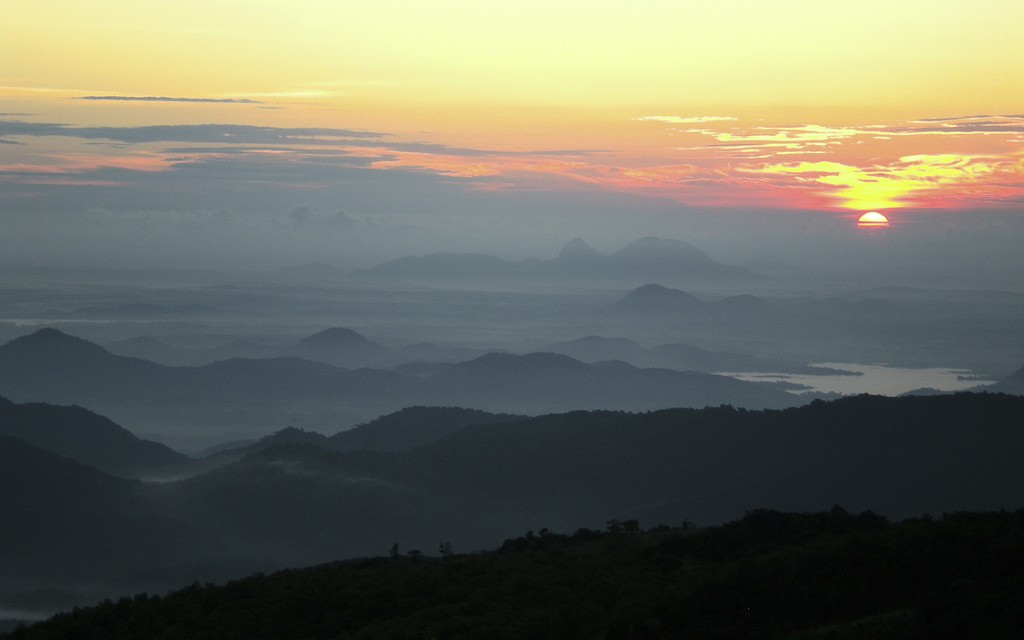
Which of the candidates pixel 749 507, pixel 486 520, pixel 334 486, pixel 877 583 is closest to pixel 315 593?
pixel 877 583

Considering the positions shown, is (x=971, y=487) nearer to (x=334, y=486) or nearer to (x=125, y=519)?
(x=334, y=486)

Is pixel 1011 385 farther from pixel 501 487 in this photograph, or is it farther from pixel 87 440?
pixel 87 440

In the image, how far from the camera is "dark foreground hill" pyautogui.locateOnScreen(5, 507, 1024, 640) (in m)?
20.2

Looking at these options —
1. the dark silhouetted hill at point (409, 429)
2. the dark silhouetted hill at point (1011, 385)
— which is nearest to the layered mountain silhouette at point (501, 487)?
the dark silhouetted hill at point (409, 429)

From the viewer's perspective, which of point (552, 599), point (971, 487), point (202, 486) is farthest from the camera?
point (202, 486)

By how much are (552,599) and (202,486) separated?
65995 mm

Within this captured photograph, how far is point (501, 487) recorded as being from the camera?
83875mm

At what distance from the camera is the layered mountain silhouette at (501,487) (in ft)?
232

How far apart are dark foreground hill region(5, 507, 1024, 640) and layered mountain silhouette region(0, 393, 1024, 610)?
135 ft

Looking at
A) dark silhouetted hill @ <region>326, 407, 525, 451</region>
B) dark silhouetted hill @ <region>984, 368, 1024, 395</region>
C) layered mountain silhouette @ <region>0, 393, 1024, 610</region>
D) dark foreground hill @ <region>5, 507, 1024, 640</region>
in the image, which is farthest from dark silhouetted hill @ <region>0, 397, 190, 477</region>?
dark silhouetted hill @ <region>984, 368, 1024, 395</region>

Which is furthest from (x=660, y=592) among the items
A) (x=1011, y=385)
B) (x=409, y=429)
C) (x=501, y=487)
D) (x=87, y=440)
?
(x=1011, y=385)

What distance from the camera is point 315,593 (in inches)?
1053

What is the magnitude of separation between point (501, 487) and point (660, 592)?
6039cm

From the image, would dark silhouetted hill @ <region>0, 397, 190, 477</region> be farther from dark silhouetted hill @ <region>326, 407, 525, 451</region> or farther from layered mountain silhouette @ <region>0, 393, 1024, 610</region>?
layered mountain silhouette @ <region>0, 393, 1024, 610</region>
